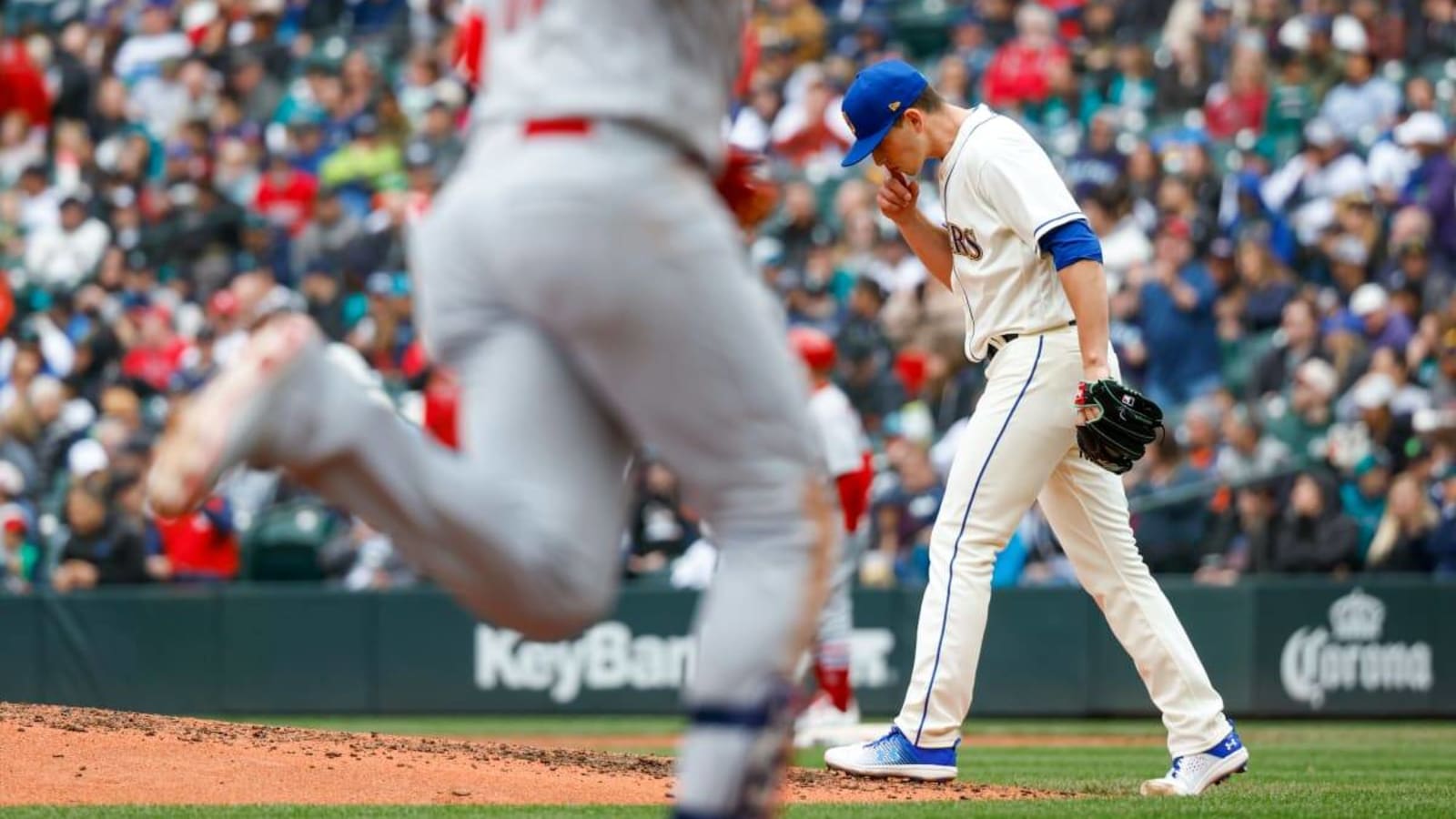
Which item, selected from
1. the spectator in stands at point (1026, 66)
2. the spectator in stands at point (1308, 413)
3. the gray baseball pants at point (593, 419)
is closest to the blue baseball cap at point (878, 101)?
the gray baseball pants at point (593, 419)

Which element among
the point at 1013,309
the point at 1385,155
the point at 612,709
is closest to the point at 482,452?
the point at 1013,309

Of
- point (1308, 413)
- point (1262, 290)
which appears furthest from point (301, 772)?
point (1262, 290)

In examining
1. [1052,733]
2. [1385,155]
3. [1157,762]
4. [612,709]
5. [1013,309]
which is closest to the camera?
[1013,309]

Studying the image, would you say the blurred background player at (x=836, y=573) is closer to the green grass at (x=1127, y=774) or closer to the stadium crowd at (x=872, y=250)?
the green grass at (x=1127, y=774)

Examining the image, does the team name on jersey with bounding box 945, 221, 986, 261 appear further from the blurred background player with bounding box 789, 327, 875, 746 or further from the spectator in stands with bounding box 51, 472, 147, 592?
the spectator in stands with bounding box 51, 472, 147, 592

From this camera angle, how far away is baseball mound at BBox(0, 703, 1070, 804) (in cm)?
613

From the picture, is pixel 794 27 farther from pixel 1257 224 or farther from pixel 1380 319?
pixel 1380 319

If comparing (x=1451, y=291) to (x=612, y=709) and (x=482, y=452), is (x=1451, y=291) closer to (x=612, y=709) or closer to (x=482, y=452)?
(x=612, y=709)

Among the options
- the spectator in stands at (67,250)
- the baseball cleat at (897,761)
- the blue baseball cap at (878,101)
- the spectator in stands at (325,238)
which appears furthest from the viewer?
the spectator in stands at (67,250)

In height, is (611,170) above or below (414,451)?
above

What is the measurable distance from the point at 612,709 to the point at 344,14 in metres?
11.0

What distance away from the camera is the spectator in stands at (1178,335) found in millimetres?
15508

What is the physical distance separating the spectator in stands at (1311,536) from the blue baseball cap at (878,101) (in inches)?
293

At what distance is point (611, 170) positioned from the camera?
3.58 m
